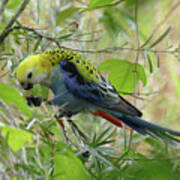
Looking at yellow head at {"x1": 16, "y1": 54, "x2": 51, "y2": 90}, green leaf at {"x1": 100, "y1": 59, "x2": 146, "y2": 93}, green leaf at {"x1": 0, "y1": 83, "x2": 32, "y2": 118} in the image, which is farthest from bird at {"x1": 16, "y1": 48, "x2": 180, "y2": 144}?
green leaf at {"x1": 0, "y1": 83, "x2": 32, "y2": 118}

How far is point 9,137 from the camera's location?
44cm

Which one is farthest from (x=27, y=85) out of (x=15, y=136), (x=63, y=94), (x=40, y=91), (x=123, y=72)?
(x=15, y=136)

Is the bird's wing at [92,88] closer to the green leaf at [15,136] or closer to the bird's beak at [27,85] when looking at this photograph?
the bird's beak at [27,85]

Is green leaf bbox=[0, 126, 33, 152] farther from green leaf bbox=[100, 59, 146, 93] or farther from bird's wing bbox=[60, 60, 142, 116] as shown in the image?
bird's wing bbox=[60, 60, 142, 116]

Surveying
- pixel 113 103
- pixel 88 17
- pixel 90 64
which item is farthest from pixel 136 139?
pixel 88 17

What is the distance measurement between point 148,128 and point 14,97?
415mm

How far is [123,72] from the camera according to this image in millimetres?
657

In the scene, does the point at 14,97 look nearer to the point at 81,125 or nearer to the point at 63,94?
the point at 63,94

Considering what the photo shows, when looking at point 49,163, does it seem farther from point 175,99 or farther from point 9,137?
point 175,99

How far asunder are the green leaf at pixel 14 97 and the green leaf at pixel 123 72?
0.23 meters

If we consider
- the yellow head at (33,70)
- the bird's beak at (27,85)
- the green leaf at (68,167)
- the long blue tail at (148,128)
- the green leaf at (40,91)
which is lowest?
the long blue tail at (148,128)

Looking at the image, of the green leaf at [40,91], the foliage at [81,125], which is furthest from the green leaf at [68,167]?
the green leaf at [40,91]

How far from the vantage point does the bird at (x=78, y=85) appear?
2.79 ft

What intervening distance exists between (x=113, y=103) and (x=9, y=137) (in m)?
0.49
